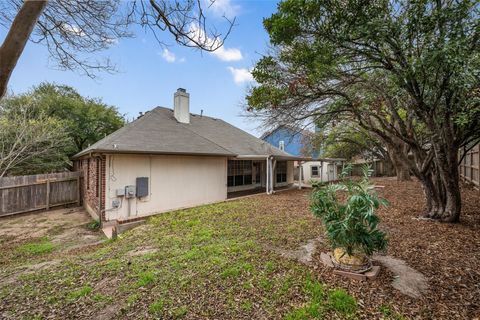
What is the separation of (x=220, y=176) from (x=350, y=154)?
17.5 meters

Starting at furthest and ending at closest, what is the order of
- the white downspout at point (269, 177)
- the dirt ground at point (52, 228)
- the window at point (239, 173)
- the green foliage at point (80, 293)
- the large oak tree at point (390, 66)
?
1. the window at point (239, 173)
2. the white downspout at point (269, 177)
3. the dirt ground at point (52, 228)
4. the large oak tree at point (390, 66)
5. the green foliage at point (80, 293)

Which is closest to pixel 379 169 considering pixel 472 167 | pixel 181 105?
pixel 472 167

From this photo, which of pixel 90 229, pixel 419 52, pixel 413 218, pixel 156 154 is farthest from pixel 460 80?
pixel 90 229

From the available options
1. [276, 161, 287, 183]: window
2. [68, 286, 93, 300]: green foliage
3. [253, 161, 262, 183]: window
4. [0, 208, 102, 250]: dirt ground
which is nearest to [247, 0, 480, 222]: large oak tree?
[68, 286, 93, 300]: green foliage

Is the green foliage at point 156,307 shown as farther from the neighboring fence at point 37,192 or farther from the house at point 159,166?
the neighboring fence at point 37,192

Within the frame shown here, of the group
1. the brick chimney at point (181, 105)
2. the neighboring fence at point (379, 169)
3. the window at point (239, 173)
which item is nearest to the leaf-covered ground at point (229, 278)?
the window at point (239, 173)

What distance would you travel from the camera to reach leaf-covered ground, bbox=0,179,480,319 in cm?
300

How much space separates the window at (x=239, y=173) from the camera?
14.2 m

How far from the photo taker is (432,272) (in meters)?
3.74

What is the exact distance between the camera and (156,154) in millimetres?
9109

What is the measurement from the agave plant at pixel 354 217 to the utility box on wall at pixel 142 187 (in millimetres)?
6789

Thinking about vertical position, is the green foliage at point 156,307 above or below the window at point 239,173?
below

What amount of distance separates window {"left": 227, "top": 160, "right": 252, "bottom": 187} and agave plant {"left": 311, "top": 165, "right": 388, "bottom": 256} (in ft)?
34.0

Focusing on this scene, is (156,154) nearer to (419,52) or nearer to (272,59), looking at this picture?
(272,59)
